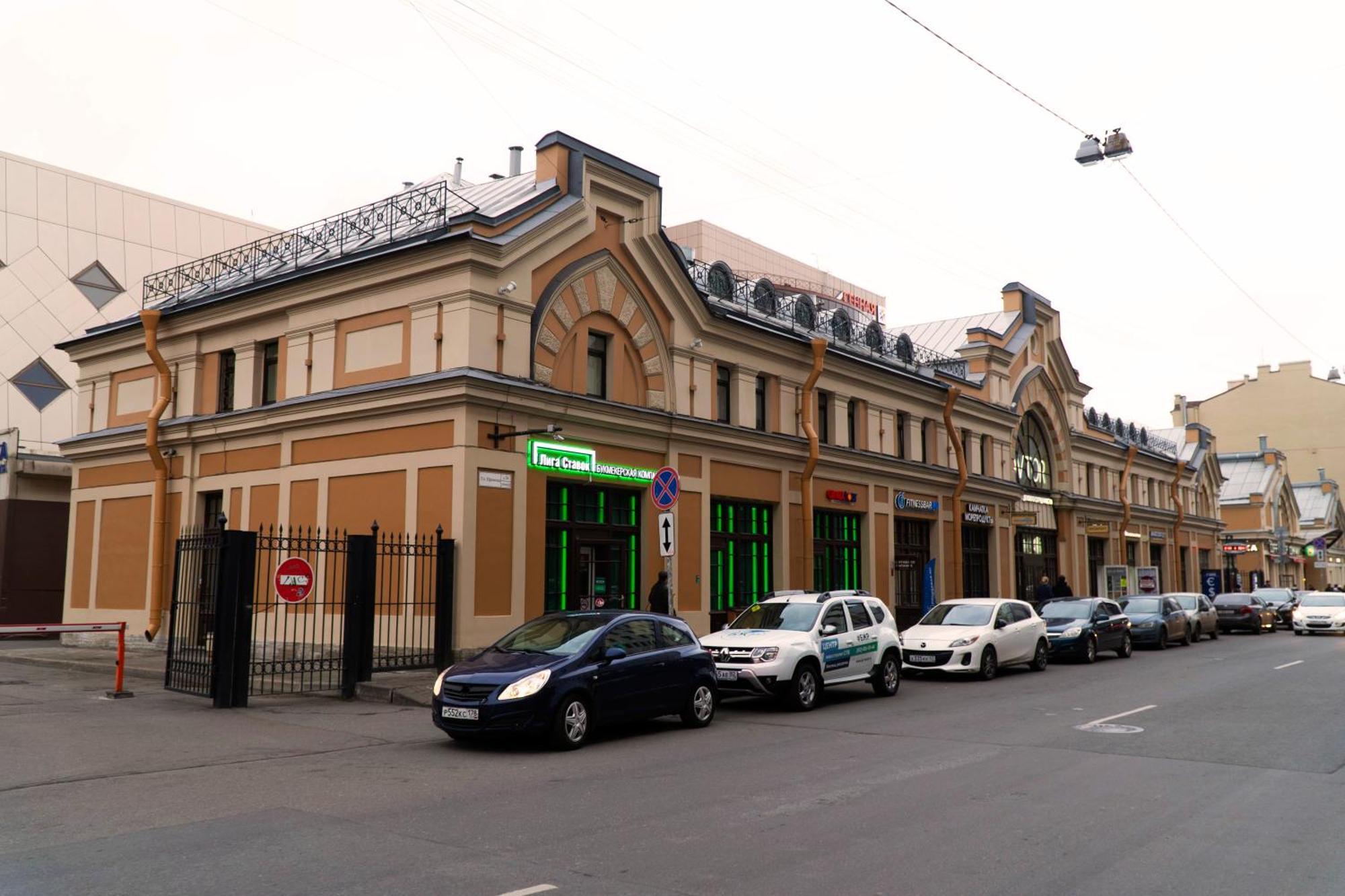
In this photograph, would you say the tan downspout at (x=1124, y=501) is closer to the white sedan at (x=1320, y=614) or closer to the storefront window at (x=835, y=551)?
the white sedan at (x=1320, y=614)

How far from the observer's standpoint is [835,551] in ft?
96.7

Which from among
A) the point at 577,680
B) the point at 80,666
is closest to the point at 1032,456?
the point at 80,666

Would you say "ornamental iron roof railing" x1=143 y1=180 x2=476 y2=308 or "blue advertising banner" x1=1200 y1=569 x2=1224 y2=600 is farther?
"blue advertising banner" x1=1200 y1=569 x2=1224 y2=600

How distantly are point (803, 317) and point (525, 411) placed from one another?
11722 millimetres

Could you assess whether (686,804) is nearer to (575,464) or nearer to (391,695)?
(391,695)

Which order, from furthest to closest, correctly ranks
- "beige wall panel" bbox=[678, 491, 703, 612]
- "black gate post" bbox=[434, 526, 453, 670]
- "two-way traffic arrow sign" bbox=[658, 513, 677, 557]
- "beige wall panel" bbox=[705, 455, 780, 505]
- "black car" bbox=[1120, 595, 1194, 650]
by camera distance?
"black car" bbox=[1120, 595, 1194, 650] < "beige wall panel" bbox=[705, 455, 780, 505] < "beige wall panel" bbox=[678, 491, 703, 612] < "black gate post" bbox=[434, 526, 453, 670] < "two-way traffic arrow sign" bbox=[658, 513, 677, 557]

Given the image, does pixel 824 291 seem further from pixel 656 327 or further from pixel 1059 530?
pixel 656 327

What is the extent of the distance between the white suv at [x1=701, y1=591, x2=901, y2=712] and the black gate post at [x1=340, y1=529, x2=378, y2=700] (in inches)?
208

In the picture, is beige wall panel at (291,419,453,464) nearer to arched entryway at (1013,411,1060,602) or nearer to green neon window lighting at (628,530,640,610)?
green neon window lighting at (628,530,640,610)

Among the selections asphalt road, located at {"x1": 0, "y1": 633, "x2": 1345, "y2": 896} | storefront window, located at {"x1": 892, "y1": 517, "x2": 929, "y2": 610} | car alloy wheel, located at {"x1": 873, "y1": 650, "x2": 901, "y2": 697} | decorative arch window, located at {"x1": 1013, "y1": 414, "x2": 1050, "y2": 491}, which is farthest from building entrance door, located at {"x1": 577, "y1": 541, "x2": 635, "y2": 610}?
decorative arch window, located at {"x1": 1013, "y1": 414, "x2": 1050, "y2": 491}

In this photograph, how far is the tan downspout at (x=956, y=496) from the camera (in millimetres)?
33906

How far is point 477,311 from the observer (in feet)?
63.0

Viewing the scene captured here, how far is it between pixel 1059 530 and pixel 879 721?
105 feet

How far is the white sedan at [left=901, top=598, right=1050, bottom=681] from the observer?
20438mm
